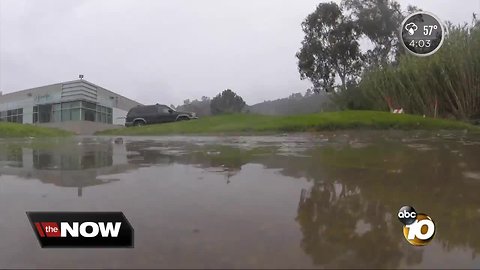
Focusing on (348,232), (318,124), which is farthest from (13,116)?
(348,232)

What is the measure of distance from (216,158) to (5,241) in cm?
367

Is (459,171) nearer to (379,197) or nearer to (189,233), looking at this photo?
(379,197)

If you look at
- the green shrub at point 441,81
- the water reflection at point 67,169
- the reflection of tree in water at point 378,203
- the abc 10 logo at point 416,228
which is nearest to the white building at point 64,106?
the green shrub at point 441,81

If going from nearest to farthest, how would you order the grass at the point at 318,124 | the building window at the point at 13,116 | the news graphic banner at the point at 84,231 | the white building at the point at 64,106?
the news graphic banner at the point at 84,231 < the grass at the point at 318,124 < the white building at the point at 64,106 < the building window at the point at 13,116

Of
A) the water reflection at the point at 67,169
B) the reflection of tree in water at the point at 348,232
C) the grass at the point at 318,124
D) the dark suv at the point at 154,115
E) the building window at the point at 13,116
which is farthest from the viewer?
the building window at the point at 13,116

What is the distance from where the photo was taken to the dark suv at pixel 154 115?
24984 millimetres

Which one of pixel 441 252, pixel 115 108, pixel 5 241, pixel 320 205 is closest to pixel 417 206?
pixel 320 205

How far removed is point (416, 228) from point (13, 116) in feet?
140

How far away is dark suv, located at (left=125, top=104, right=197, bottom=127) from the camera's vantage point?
24984 millimetres

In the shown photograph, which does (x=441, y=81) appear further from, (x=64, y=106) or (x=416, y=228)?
(x=64, y=106)

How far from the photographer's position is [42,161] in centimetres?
580

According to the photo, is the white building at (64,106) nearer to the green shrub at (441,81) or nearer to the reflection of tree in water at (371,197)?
the green shrub at (441,81)

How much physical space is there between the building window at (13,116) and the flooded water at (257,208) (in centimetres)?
3708

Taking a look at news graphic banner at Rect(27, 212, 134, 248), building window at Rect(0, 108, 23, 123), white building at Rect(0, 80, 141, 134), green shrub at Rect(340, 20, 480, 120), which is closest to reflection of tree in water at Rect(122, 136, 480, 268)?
news graphic banner at Rect(27, 212, 134, 248)
